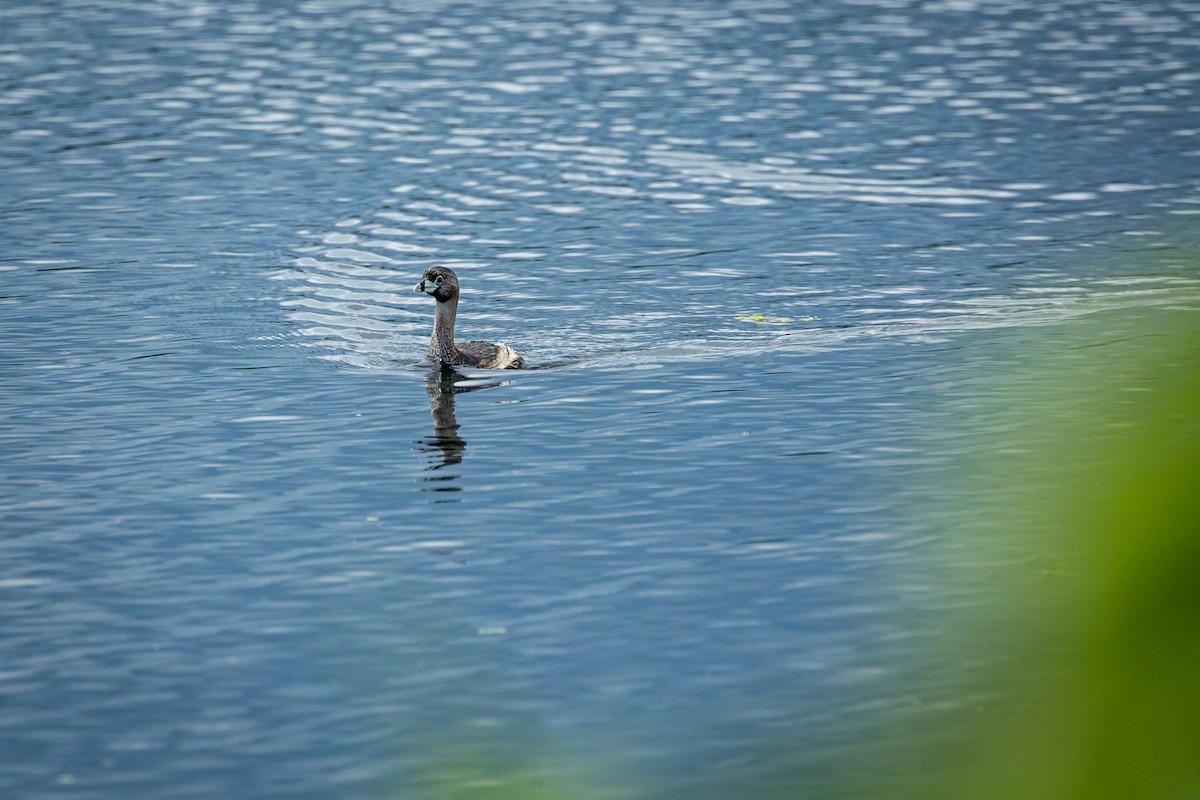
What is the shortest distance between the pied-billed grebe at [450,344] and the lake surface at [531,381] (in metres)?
0.41

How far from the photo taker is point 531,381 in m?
24.2

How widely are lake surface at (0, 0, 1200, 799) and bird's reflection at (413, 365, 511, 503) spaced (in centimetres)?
8

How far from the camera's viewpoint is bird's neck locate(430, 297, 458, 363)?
24.5 m

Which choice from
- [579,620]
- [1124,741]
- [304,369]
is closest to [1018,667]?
[1124,741]

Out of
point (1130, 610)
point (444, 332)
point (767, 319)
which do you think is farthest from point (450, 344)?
point (1130, 610)

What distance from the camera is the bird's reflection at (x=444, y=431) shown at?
19250 mm

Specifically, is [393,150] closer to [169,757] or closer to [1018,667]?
[169,757]

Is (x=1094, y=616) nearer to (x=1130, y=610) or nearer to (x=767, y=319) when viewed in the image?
(x=1130, y=610)

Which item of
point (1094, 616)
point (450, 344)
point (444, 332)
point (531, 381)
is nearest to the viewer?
point (1094, 616)

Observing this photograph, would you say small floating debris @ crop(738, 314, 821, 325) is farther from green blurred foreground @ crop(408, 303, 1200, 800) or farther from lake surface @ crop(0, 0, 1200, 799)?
green blurred foreground @ crop(408, 303, 1200, 800)

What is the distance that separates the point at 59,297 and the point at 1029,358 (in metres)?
29.8

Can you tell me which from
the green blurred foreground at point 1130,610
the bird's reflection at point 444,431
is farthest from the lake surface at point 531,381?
the green blurred foreground at point 1130,610

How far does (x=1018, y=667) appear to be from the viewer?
248 cm

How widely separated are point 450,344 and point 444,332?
0.33 metres
